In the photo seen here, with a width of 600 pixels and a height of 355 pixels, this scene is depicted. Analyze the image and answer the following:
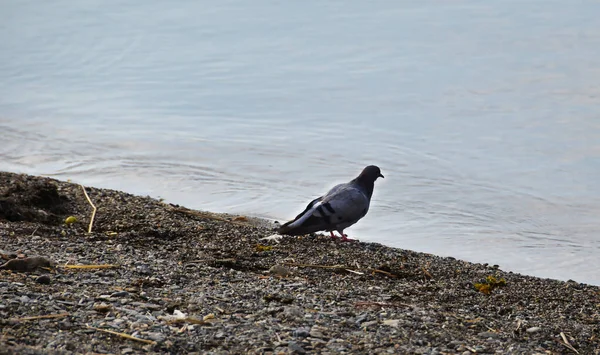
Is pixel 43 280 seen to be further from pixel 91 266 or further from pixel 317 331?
pixel 317 331

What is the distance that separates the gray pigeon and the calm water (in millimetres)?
792

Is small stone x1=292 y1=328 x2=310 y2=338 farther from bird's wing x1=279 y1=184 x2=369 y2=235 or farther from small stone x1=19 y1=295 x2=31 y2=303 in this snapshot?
bird's wing x1=279 y1=184 x2=369 y2=235

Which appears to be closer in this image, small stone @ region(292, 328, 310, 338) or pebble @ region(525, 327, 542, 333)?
small stone @ region(292, 328, 310, 338)

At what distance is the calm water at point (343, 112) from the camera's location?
9000 millimetres

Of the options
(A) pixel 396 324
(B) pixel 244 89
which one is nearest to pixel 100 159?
(B) pixel 244 89

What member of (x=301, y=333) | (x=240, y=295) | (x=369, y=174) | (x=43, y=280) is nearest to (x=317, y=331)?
(x=301, y=333)

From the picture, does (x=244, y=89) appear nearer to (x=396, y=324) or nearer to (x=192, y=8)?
(x=192, y=8)

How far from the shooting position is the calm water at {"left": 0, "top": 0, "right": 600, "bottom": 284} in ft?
29.5

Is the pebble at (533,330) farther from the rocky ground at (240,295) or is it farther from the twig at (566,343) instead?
the twig at (566,343)

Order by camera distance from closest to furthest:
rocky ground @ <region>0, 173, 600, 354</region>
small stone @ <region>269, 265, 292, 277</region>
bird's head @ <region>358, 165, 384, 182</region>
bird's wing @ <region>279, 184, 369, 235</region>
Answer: rocky ground @ <region>0, 173, 600, 354</region>
small stone @ <region>269, 265, 292, 277</region>
bird's wing @ <region>279, 184, 369, 235</region>
bird's head @ <region>358, 165, 384, 182</region>

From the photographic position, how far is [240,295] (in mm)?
4824

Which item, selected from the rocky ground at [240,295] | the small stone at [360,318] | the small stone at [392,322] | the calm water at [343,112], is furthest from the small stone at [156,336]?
the calm water at [343,112]

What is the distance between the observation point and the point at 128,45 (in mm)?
16469

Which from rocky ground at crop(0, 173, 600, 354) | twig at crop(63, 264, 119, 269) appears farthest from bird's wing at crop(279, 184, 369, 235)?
twig at crop(63, 264, 119, 269)
